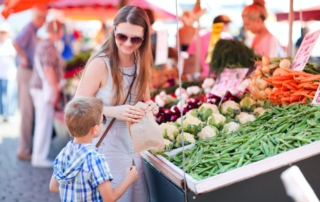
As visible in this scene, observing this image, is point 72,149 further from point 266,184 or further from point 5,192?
point 5,192

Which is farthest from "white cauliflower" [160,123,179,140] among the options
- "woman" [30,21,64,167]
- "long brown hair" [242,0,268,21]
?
"woman" [30,21,64,167]

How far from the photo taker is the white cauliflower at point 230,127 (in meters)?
3.35

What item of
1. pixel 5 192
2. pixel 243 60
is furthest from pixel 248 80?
pixel 5 192

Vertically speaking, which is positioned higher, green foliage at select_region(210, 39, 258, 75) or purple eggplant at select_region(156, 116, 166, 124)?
green foliage at select_region(210, 39, 258, 75)

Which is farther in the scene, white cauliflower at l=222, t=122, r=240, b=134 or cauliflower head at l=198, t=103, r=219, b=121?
cauliflower head at l=198, t=103, r=219, b=121

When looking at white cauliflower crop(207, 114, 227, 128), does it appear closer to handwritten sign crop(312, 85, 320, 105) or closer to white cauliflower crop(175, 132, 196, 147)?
white cauliflower crop(175, 132, 196, 147)

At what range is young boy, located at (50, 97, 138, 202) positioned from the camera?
7.11 ft

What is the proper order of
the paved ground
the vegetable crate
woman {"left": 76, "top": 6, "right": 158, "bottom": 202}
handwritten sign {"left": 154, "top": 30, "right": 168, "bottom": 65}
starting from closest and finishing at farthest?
the vegetable crate, woman {"left": 76, "top": 6, "right": 158, "bottom": 202}, the paved ground, handwritten sign {"left": 154, "top": 30, "right": 168, "bottom": 65}

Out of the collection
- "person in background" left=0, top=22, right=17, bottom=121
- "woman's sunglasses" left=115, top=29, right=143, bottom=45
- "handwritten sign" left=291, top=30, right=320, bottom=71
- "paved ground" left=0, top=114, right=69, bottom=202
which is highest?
"woman's sunglasses" left=115, top=29, right=143, bottom=45

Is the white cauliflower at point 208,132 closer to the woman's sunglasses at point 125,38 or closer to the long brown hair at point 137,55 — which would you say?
the long brown hair at point 137,55

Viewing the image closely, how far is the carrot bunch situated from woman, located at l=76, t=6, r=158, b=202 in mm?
1412

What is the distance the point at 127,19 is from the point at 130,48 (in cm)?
18

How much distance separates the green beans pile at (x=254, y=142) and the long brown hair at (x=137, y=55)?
578 mm

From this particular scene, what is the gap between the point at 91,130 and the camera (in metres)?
2.24
